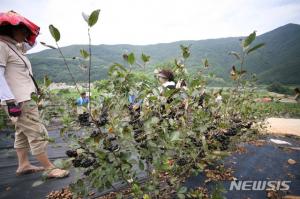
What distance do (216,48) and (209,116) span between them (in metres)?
100

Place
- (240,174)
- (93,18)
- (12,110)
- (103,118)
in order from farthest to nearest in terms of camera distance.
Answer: (240,174) < (12,110) < (103,118) < (93,18)

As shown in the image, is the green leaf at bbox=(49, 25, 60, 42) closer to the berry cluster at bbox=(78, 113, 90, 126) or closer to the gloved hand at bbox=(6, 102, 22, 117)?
the berry cluster at bbox=(78, 113, 90, 126)

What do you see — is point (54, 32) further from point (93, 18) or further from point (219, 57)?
point (219, 57)

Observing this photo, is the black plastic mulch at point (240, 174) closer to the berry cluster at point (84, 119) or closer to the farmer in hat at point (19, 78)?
the farmer in hat at point (19, 78)

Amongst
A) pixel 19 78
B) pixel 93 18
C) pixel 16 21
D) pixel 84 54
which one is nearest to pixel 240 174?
pixel 84 54

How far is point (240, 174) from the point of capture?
8.71ft

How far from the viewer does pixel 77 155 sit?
1.34 meters

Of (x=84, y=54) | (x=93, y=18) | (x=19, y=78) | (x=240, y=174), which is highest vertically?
(x=93, y=18)

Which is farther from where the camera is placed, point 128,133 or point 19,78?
point 19,78

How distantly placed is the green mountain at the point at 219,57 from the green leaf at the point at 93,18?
48966 mm

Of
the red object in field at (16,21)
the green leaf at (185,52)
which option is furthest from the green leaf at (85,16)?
the red object in field at (16,21)

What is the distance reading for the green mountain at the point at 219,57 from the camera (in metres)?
61.0

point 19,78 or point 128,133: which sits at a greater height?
point 19,78

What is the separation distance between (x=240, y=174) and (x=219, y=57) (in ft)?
288
